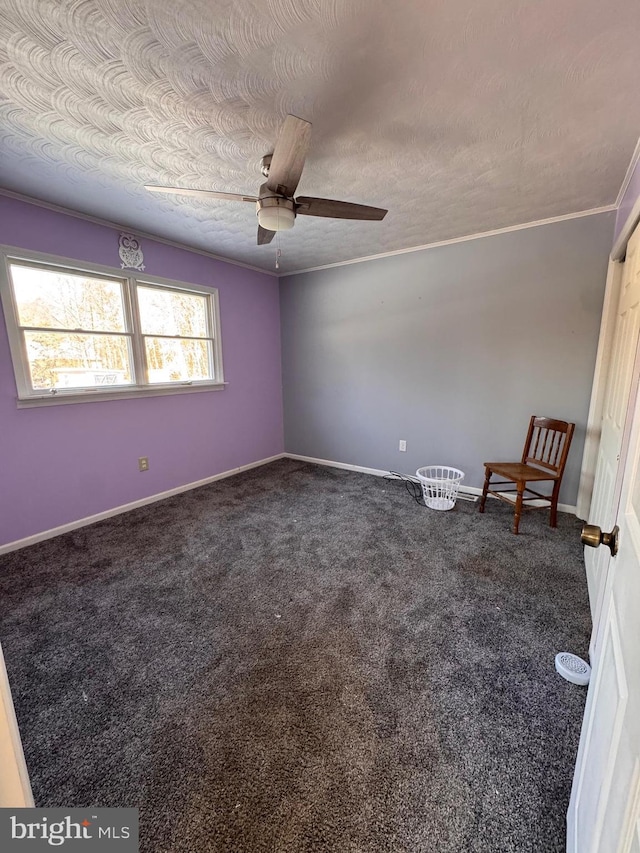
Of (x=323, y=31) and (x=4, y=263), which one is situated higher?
(x=323, y=31)

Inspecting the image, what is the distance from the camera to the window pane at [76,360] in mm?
2467

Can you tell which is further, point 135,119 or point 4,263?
point 4,263

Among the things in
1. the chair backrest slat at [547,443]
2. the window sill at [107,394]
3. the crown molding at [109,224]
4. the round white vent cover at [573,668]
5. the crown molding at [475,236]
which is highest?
the crown molding at [109,224]

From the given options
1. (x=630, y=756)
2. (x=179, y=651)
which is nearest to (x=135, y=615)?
(x=179, y=651)

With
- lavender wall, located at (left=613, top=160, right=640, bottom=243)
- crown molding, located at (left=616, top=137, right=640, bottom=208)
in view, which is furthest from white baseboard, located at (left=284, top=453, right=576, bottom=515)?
crown molding, located at (left=616, top=137, right=640, bottom=208)

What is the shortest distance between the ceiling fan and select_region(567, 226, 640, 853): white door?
1.54 m

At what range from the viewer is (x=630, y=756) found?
19.6 inches

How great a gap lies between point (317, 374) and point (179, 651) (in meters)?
3.16

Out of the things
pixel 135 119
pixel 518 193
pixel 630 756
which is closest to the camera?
pixel 630 756

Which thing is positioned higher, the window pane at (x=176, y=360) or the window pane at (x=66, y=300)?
the window pane at (x=66, y=300)

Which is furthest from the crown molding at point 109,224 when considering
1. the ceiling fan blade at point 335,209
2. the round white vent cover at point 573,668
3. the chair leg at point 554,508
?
the round white vent cover at point 573,668

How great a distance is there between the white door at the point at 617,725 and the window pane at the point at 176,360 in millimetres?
3344

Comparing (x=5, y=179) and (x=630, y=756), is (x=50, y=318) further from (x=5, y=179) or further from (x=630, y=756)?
(x=630, y=756)

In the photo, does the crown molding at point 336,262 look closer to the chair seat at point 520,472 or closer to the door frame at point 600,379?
the door frame at point 600,379
